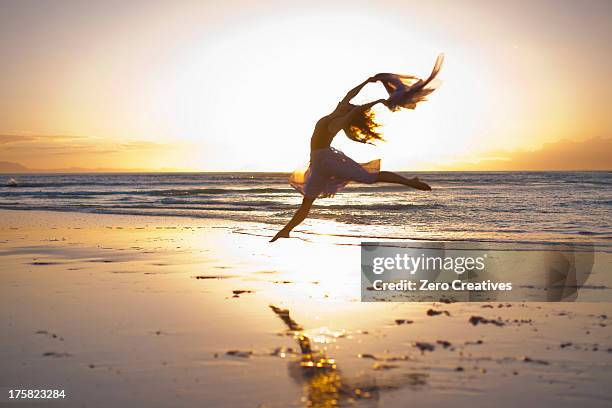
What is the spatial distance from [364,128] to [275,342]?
497 centimetres

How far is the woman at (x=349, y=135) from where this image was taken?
9398 mm

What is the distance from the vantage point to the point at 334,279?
31.6ft

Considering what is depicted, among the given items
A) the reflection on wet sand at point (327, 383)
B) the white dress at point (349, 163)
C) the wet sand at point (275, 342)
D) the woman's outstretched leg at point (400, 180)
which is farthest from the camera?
the white dress at point (349, 163)

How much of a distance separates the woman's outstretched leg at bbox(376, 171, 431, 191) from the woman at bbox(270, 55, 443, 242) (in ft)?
0.06

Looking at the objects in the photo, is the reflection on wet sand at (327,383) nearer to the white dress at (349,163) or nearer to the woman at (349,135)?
the woman at (349,135)

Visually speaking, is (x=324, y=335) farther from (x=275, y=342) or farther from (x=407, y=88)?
(x=407, y=88)

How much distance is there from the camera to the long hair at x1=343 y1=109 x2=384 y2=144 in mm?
9930

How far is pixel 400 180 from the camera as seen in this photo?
9062mm

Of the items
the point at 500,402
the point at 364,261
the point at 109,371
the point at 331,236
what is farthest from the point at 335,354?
the point at 331,236

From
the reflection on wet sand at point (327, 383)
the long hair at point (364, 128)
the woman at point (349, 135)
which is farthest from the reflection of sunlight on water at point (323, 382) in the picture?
the long hair at point (364, 128)

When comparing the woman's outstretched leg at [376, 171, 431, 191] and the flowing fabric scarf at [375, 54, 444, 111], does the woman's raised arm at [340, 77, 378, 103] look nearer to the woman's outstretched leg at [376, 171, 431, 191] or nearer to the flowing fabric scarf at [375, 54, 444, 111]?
the flowing fabric scarf at [375, 54, 444, 111]

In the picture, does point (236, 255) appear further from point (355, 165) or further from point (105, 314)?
point (105, 314)

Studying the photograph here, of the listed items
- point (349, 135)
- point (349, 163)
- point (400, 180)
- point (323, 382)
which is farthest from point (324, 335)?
point (349, 135)

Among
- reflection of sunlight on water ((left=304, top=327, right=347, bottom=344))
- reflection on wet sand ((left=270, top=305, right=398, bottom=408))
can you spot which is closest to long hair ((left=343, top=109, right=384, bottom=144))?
reflection of sunlight on water ((left=304, top=327, right=347, bottom=344))
